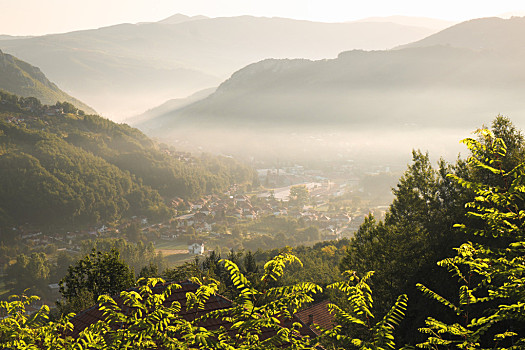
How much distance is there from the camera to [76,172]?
146m

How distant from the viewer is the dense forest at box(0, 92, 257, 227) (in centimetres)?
13475

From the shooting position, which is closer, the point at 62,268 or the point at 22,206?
the point at 62,268

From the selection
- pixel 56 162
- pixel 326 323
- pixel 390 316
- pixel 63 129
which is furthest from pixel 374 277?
pixel 63 129

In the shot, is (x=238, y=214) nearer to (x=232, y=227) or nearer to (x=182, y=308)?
(x=232, y=227)

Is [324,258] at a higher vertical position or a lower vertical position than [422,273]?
lower

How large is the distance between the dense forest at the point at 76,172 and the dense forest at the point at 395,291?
358ft

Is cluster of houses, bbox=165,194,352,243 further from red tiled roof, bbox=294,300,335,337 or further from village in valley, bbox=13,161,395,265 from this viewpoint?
red tiled roof, bbox=294,300,335,337

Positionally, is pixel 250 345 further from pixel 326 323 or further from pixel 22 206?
pixel 22 206

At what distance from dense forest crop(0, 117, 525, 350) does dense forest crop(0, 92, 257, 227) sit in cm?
10919

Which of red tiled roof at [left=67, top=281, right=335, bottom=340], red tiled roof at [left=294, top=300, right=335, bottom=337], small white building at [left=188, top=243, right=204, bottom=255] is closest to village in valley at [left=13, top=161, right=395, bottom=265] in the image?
small white building at [left=188, top=243, right=204, bottom=255]

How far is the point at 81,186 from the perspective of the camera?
143m

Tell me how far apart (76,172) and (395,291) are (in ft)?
471

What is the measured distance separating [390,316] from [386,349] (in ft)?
1.60

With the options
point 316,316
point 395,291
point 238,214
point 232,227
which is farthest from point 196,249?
point 395,291
